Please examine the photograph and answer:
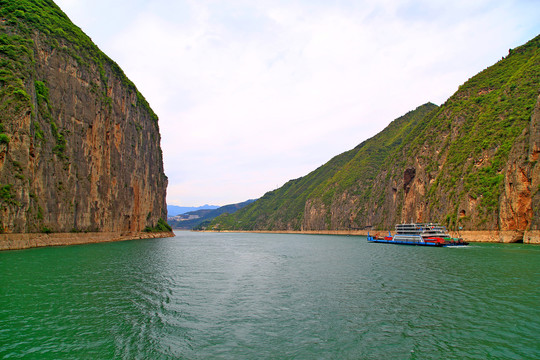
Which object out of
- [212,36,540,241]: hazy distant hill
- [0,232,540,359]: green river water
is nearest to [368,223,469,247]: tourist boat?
[212,36,540,241]: hazy distant hill

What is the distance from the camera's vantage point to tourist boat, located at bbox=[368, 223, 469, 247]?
76.5 m

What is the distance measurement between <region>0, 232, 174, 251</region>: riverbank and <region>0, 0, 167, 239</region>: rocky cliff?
41.5 inches

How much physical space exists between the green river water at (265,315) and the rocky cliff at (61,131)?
94.3ft

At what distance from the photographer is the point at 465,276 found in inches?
1256

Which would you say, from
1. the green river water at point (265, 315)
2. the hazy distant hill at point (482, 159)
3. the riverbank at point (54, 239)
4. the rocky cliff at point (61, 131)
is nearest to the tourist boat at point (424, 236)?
the hazy distant hill at point (482, 159)

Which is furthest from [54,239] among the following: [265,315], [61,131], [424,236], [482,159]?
[482,159]

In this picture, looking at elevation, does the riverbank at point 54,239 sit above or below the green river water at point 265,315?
above

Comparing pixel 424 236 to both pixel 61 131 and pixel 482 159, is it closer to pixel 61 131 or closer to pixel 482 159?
pixel 482 159

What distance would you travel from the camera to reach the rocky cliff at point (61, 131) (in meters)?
51.6

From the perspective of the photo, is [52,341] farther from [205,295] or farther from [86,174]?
[86,174]

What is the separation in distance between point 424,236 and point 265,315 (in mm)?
79121

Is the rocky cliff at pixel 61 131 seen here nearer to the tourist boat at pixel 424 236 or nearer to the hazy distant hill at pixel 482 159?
the tourist boat at pixel 424 236

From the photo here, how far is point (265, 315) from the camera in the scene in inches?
753

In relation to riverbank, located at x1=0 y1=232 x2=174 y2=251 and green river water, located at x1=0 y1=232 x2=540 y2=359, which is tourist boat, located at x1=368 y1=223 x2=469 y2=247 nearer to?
green river water, located at x1=0 y1=232 x2=540 y2=359
